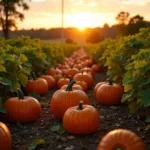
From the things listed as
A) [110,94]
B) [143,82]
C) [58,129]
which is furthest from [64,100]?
[143,82]

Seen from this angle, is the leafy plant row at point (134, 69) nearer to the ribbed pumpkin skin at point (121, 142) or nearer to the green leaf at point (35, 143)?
the ribbed pumpkin skin at point (121, 142)

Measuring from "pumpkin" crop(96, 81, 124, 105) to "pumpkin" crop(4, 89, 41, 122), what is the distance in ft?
5.63

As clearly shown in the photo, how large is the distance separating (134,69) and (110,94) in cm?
153

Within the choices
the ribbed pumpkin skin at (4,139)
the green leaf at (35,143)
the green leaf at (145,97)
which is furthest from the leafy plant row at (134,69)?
the ribbed pumpkin skin at (4,139)

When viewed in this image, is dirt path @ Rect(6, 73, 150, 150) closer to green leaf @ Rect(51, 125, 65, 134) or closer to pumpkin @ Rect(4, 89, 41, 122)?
green leaf @ Rect(51, 125, 65, 134)

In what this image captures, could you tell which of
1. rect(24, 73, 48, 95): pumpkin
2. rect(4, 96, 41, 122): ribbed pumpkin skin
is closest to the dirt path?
rect(4, 96, 41, 122): ribbed pumpkin skin

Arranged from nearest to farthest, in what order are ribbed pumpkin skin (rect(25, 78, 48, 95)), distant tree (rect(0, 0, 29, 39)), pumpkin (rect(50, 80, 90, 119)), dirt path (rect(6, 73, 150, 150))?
dirt path (rect(6, 73, 150, 150)), pumpkin (rect(50, 80, 90, 119)), ribbed pumpkin skin (rect(25, 78, 48, 95)), distant tree (rect(0, 0, 29, 39))

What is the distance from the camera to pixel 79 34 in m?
146

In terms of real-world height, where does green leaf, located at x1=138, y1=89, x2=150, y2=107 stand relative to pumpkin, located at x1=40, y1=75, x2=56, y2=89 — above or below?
above

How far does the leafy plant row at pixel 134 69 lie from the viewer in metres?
4.23

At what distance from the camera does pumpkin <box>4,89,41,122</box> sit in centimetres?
508

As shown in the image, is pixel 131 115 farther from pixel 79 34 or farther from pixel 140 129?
pixel 79 34

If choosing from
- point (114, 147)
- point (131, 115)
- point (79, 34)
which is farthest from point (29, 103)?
point (79, 34)

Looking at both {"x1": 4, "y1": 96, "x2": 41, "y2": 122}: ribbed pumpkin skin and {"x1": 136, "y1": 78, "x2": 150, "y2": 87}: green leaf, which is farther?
{"x1": 4, "y1": 96, "x2": 41, "y2": 122}: ribbed pumpkin skin
